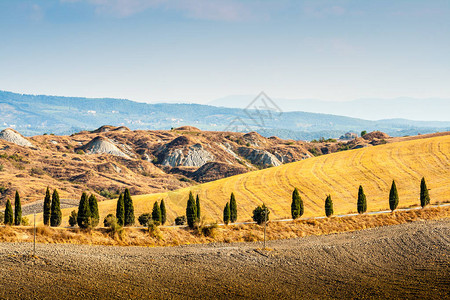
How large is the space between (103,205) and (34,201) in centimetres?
3620

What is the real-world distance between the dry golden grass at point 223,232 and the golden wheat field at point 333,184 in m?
5.63

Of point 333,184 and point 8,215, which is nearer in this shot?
point 8,215

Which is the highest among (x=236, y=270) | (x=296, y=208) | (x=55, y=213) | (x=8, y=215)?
(x=296, y=208)

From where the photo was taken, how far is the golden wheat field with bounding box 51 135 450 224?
71938mm

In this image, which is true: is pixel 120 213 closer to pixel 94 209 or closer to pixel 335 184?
pixel 94 209

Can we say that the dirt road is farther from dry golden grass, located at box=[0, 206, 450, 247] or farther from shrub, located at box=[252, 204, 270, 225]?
shrub, located at box=[252, 204, 270, 225]

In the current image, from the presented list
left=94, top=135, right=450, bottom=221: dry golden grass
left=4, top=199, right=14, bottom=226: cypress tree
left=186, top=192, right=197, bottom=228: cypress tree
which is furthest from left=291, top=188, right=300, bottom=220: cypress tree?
left=4, top=199, right=14, bottom=226: cypress tree

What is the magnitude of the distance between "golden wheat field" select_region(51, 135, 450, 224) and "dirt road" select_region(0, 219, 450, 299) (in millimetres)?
18086

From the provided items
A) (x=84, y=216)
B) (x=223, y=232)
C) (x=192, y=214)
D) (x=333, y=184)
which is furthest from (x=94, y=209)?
(x=333, y=184)

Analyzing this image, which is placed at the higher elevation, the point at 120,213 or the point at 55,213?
the point at 120,213

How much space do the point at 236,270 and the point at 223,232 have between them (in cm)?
1397

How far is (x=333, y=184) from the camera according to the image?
83.4 meters

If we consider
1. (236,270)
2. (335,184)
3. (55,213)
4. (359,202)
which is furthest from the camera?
(335,184)

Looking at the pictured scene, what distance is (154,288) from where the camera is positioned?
34000 mm
